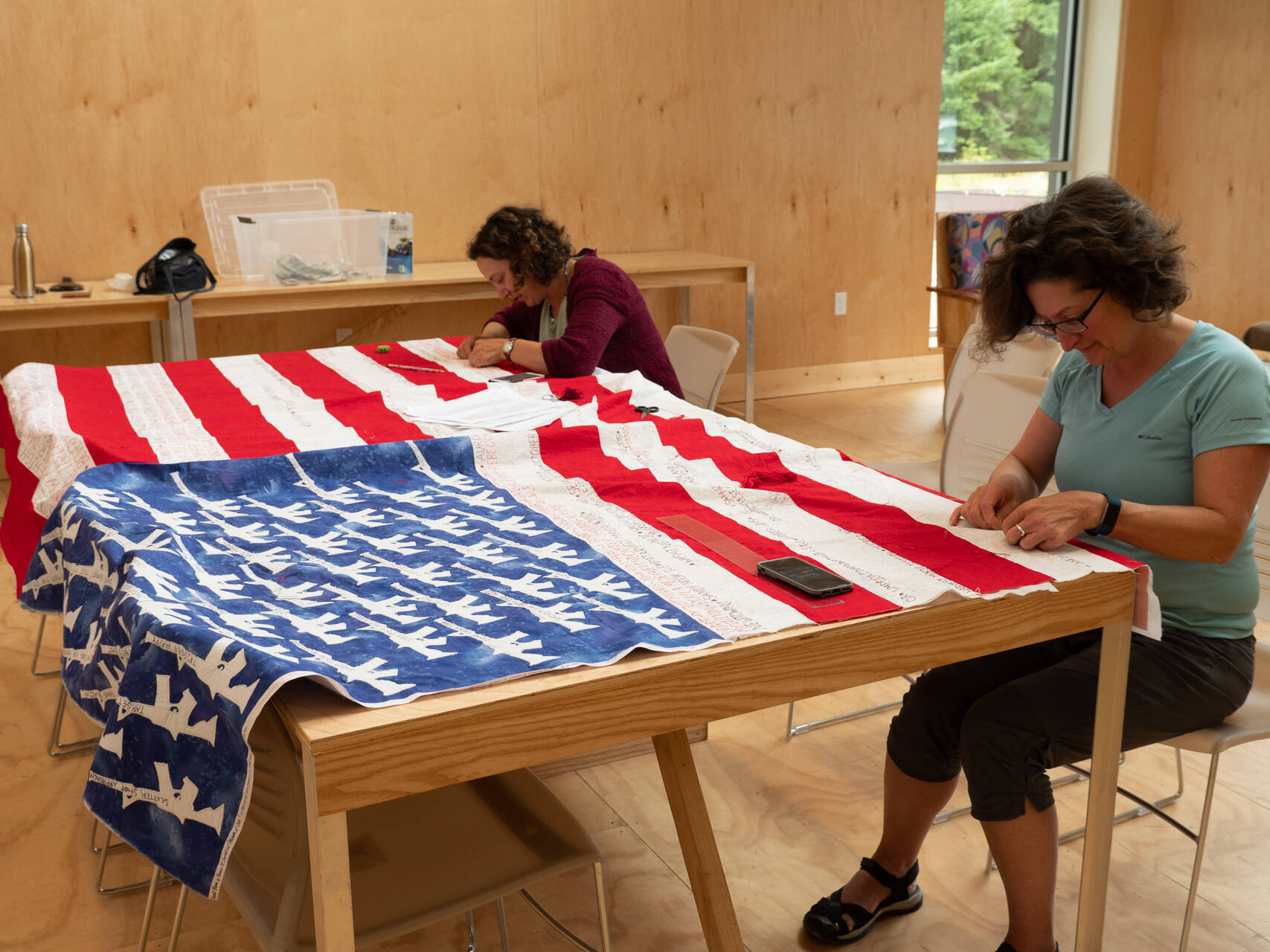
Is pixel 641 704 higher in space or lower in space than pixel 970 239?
lower

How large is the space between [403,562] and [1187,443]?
1013 millimetres

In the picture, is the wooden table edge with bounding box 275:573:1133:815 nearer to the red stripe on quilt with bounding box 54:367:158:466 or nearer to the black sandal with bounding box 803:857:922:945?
the black sandal with bounding box 803:857:922:945

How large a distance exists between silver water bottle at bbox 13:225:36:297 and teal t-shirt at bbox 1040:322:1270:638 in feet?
11.0

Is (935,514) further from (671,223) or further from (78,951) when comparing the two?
(671,223)

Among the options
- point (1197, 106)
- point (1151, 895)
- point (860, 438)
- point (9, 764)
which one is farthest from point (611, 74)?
point (1151, 895)

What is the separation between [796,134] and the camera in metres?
5.18

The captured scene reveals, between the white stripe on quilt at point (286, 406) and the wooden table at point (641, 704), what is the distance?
91cm

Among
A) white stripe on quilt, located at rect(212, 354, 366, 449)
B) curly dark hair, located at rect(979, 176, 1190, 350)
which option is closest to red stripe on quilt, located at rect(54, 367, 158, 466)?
white stripe on quilt, located at rect(212, 354, 366, 449)

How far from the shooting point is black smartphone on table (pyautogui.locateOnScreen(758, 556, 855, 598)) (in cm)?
122

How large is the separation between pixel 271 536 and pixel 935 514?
0.86m

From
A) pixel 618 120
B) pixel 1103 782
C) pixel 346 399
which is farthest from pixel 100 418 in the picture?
pixel 618 120

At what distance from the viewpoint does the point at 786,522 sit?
1486 mm

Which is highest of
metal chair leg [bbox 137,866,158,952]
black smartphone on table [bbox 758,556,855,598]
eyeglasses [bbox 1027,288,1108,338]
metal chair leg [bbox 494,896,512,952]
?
eyeglasses [bbox 1027,288,1108,338]

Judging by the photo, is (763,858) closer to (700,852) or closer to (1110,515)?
(700,852)
